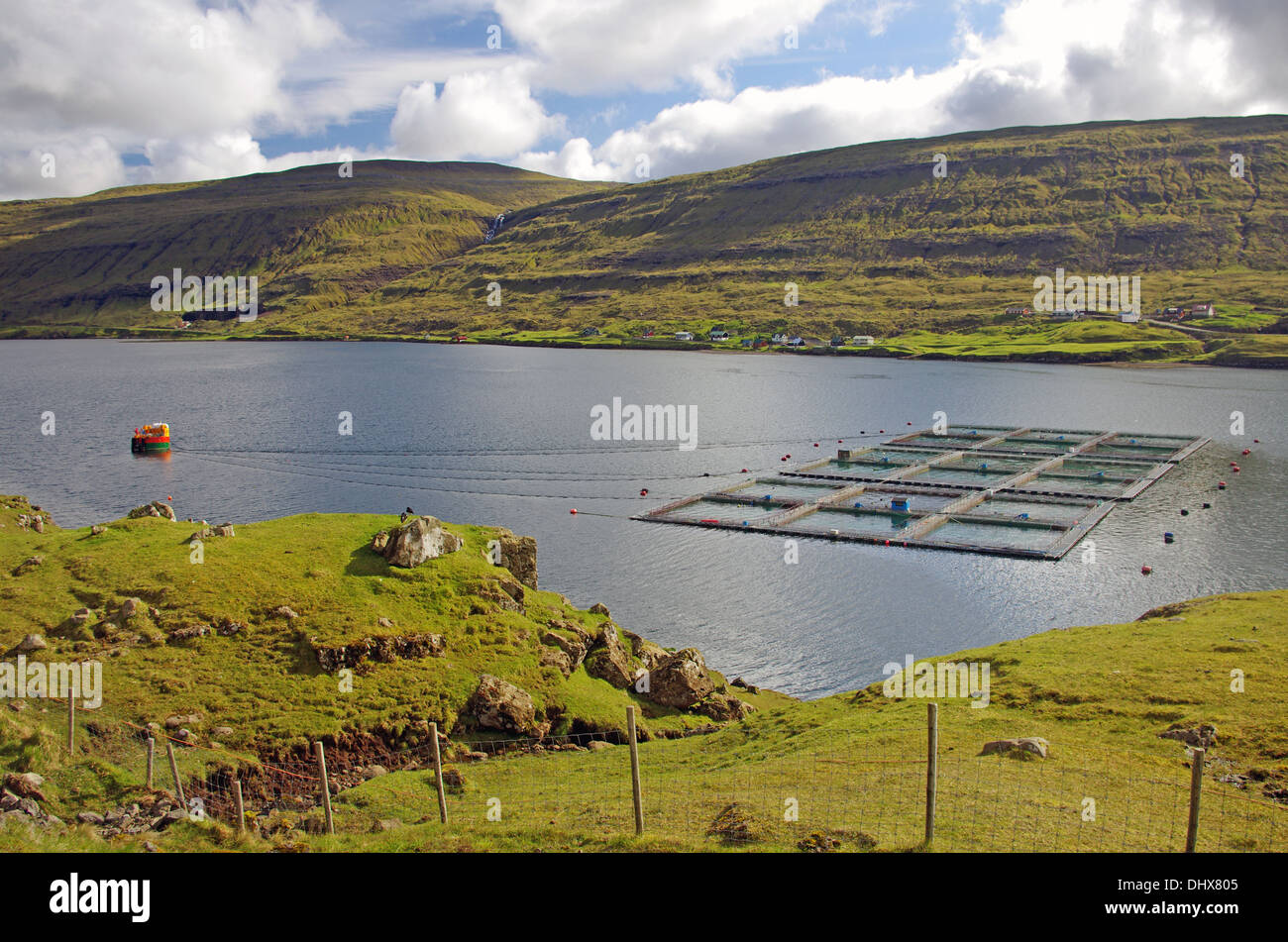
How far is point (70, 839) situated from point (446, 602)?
22.3 meters

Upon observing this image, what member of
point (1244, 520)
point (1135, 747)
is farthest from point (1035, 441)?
point (1135, 747)

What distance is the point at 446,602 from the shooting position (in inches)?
1604

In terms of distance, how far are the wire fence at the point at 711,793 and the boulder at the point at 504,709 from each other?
0.67 m

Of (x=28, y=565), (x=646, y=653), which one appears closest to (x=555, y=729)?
A: (x=646, y=653)

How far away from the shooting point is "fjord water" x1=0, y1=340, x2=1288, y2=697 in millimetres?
63250

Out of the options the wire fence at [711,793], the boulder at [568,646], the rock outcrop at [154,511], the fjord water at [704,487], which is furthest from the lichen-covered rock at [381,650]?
the rock outcrop at [154,511]

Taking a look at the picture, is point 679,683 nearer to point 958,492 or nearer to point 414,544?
point 414,544

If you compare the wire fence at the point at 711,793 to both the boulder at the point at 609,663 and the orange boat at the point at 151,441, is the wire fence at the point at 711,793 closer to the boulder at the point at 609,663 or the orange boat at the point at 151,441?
the boulder at the point at 609,663

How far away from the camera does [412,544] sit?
140ft

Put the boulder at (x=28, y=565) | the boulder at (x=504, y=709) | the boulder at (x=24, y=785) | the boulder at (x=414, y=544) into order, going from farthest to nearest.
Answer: the boulder at (x=414, y=544)
the boulder at (x=28, y=565)
the boulder at (x=504, y=709)
the boulder at (x=24, y=785)

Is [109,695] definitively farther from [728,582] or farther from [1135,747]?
[728,582]

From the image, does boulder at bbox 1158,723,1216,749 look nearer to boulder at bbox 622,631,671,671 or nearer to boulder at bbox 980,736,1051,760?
boulder at bbox 980,736,1051,760

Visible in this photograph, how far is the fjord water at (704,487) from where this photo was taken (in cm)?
6325

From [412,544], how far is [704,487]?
217ft
